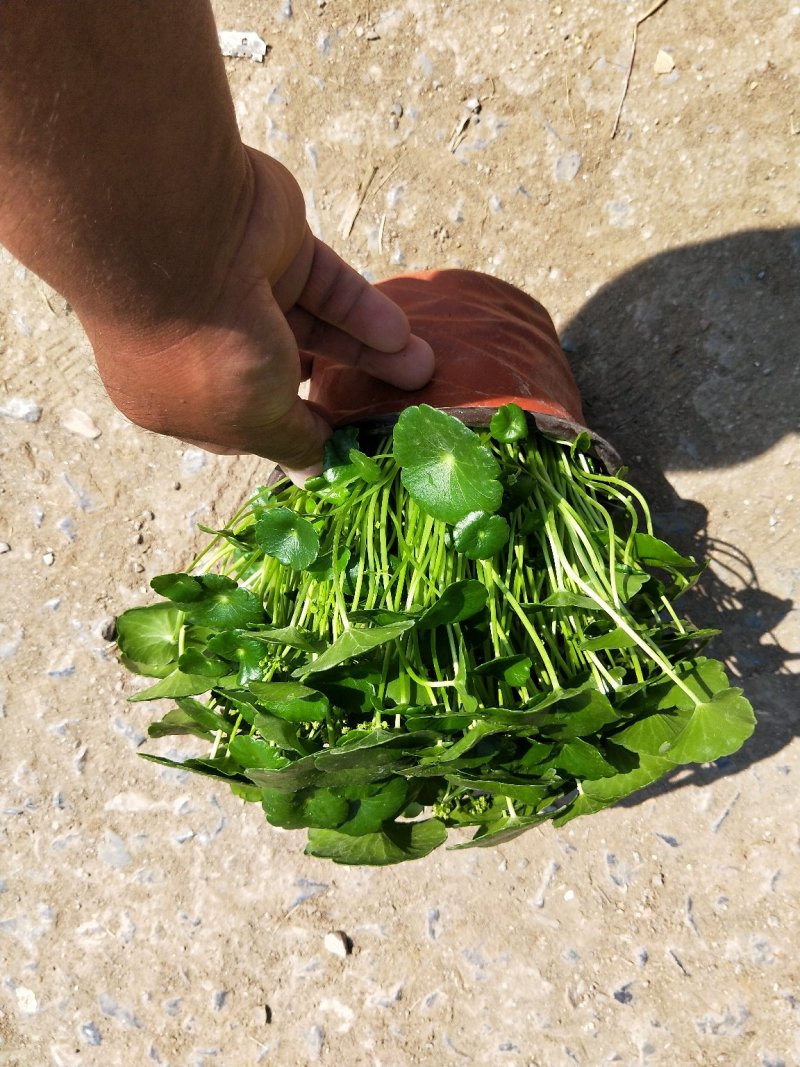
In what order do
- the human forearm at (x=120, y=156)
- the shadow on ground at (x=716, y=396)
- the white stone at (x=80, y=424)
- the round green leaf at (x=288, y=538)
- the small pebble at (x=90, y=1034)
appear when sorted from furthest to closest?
the white stone at (x=80, y=424) → the small pebble at (x=90, y=1034) → the shadow on ground at (x=716, y=396) → the round green leaf at (x=288, y=538) → the human forearm at (x=120, y=156)

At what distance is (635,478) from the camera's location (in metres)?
1.25

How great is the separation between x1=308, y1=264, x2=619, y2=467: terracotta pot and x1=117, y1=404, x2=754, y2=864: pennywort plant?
0.05m

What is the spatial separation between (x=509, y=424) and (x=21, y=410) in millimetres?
1039

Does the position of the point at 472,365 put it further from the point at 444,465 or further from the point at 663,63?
the point at 663,63

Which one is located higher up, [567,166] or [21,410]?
[567,166]

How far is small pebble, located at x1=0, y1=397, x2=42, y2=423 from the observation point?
1.46 metres

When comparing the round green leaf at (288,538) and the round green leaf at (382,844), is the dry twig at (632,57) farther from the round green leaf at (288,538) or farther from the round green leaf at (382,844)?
the round green leaf at (382,844)

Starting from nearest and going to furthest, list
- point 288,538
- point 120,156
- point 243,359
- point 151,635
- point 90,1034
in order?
point 120,156 < point 243,359 < point 288,538 < point 151,635 < point 90,1034

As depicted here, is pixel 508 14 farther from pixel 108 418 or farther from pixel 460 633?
pixel 460 633

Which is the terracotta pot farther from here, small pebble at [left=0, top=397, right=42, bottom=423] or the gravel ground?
small pebble at [left=0, top=397, right=42, bottom=423]

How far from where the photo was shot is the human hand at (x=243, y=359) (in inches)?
25.5

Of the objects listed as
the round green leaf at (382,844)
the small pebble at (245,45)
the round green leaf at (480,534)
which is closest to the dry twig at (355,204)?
the small pebble at (245,45)

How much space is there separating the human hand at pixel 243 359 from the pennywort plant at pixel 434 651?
0.26 ft

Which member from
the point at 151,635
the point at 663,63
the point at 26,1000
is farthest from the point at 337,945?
the point at 663,63
